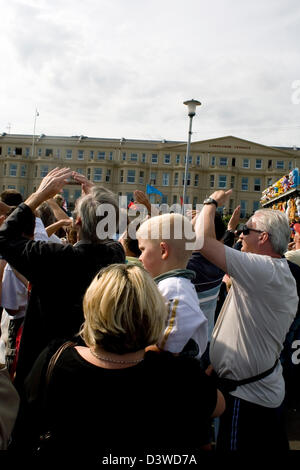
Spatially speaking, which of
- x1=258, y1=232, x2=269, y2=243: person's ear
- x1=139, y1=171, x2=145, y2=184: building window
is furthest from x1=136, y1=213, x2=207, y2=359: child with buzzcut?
x1=139, y1=171, x2=145, y2=184: building window

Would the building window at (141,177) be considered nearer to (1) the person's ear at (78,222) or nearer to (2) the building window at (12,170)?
(2) the building window at (12,170)

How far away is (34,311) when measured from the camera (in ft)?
7.69

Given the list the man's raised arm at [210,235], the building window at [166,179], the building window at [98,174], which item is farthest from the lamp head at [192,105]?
the building window at [98,174]

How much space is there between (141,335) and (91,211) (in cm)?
113

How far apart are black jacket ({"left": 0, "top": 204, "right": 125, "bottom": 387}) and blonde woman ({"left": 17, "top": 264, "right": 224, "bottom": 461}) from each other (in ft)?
2.17

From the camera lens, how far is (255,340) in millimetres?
2395

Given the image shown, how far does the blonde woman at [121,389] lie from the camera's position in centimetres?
153

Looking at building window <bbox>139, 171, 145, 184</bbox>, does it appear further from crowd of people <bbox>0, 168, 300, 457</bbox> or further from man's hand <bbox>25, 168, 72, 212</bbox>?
man's hand <bbox>25, 168, 72, 212</bbox>

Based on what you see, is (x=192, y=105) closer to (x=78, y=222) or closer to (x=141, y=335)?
(x=78, y=222)

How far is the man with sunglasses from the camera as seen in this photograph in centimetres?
232

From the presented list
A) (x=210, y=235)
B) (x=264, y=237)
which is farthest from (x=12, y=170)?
(x=264, y=237)
